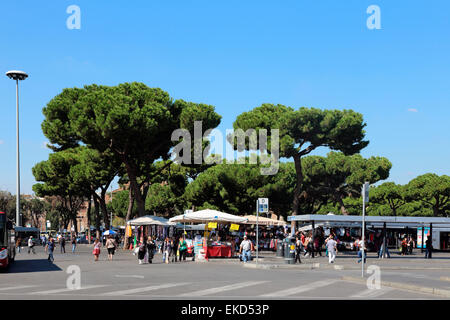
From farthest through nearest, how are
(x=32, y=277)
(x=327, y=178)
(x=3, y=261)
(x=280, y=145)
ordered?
(x=327, y=178) → (x=280, y=145) → (x=3, y=261) → (x=32, y=277)

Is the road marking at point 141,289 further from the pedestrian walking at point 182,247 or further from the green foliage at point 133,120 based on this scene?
the green foliage at point 133,120

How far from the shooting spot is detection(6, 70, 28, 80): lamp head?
136ft

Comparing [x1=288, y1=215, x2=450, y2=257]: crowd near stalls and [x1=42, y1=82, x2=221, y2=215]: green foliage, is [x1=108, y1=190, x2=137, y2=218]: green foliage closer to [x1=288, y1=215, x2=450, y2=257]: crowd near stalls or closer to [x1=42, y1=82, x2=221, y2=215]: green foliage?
[x1=42, y1=82, x2=221, y2=215]: green foliage

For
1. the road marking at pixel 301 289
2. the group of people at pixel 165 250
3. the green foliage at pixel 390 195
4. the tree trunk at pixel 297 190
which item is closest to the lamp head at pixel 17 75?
the group of people at pixel 165 250

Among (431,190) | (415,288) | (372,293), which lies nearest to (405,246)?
(415,288)

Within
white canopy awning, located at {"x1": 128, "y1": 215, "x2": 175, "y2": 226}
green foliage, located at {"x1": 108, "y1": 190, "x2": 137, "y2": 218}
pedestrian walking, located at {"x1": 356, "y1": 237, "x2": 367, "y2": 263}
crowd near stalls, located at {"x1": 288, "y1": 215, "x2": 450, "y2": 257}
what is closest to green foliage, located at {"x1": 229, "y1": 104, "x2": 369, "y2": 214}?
crowd near stalls, located at {"x1": 288, "y1": 215, "x2": 450, "y2": 257}

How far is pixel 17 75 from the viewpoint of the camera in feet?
137

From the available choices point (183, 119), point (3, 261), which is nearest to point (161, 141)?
point (183, 119)

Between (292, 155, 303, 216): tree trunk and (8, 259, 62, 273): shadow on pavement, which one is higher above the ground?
(292, 155, 303, 216): tree trunk

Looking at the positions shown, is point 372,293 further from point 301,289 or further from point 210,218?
point 210,218

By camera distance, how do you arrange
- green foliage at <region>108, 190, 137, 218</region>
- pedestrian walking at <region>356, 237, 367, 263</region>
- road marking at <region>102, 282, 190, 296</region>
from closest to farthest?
road marking at <region>102, 282, 190, 296</region>
pedestrian walking at <region>356, 237, 367, 263</region>
green foliage at <region>108, 190, 137, 218</region>
